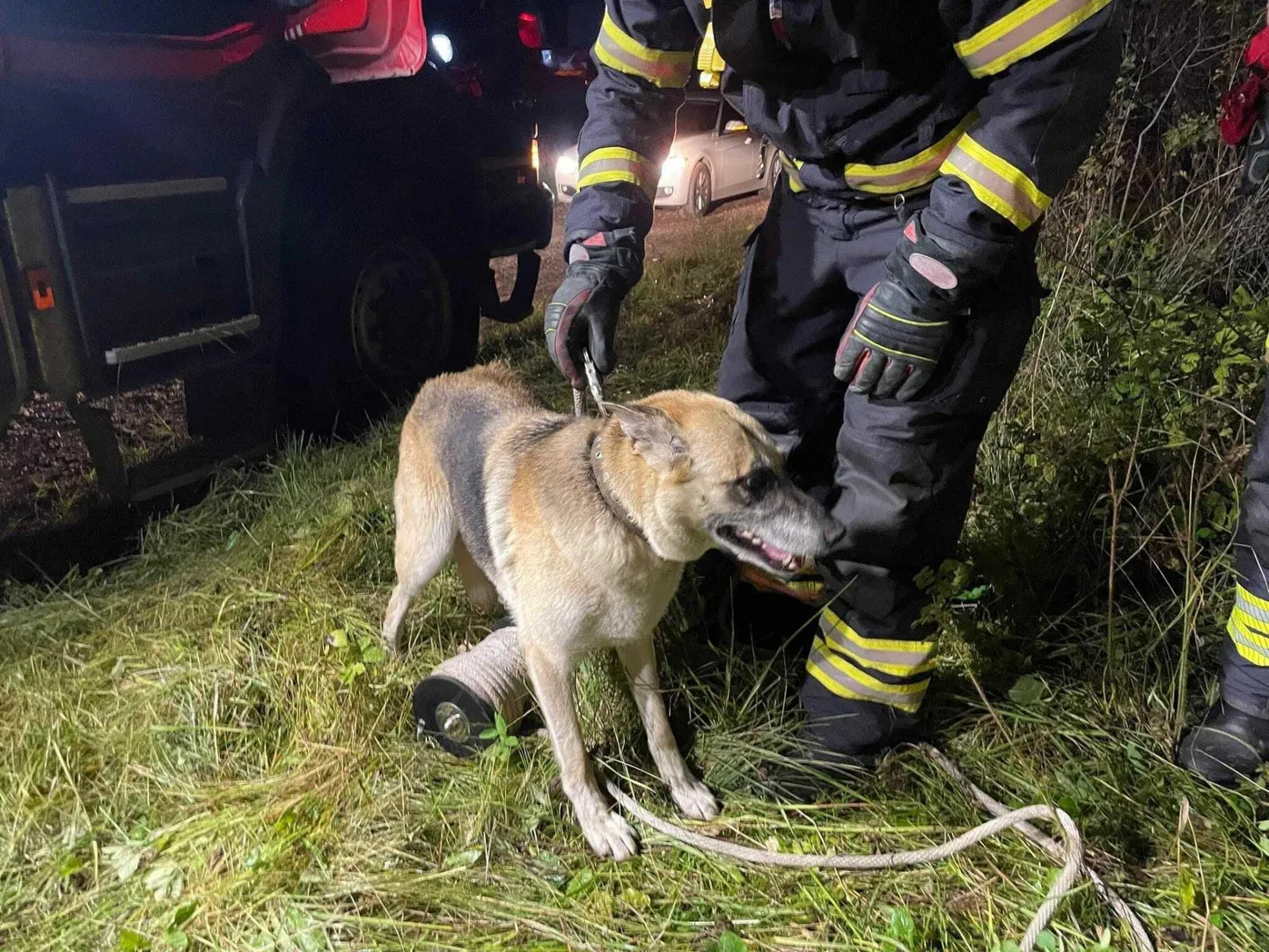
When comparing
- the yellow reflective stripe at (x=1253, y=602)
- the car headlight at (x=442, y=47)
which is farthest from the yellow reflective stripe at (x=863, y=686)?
the car headlight at (x=442, y=47)

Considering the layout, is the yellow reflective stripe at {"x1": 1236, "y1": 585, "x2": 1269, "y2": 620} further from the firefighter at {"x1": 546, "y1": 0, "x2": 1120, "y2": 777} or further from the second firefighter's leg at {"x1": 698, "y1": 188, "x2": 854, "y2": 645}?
the second firefighter's leg at {"x1": 698, "y1": 188, "x2": 854, "y2": 645}

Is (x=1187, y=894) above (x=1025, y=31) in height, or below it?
below

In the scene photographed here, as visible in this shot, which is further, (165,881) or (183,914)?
(165,881)

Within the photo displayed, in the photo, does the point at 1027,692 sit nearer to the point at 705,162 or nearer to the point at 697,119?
the point at 705,162

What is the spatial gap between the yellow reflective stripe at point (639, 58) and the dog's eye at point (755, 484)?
1.13m

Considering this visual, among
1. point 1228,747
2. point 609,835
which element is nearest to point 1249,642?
point 1228,747

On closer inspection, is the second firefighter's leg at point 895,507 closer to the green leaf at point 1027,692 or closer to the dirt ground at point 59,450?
the green leaf at point 1027,692

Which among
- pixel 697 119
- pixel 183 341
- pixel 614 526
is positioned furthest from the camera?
pixel 697 119

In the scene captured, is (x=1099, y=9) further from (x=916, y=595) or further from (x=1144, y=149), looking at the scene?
(x=1144, y=149)

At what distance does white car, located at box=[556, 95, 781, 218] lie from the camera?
26.0 feet

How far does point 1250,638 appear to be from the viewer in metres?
1.95

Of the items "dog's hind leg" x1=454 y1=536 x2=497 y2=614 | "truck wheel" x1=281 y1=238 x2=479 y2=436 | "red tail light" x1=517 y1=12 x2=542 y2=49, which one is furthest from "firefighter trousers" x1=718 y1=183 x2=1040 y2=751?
"red tail light" x1=517 y1=12 x2=542 y2=49

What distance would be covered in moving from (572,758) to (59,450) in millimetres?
3363

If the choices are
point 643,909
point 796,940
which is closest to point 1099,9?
point 796,940
